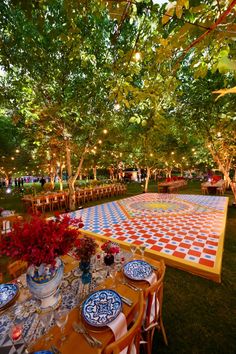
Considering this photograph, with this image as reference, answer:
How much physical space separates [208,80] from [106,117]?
4.91 metres

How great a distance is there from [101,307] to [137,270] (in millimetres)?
736

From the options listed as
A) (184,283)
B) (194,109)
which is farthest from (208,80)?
(184,283)

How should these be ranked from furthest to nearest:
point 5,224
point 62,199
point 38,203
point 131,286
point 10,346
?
point 62,199
point 38,203
point 5,224
point 131,286
point 10,346

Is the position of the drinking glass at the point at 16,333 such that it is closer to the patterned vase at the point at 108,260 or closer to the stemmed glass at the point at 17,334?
the stemmed glass at the point at 17,334

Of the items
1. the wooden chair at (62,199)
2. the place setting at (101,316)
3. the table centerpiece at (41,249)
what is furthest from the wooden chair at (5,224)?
the wooden chair at (62,199)

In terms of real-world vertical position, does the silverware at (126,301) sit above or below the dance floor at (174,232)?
above

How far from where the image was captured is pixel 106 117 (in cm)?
874

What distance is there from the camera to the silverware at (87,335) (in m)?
1.39

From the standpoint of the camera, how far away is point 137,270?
229 centimetres

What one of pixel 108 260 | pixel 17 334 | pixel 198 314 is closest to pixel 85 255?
pixel 108 260

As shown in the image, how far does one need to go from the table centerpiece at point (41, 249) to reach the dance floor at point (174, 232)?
3.41m

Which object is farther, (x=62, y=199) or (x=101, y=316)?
(x=62, y=199)

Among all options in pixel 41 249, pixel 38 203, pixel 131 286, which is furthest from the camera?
pixel 38 203

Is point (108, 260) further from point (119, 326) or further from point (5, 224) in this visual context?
point (5, 224)
